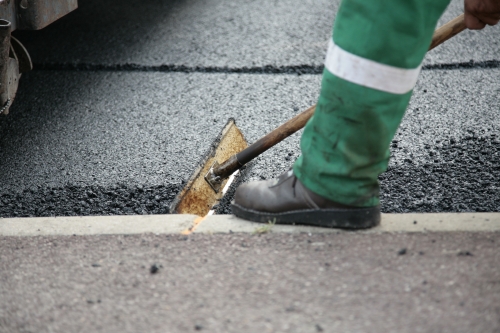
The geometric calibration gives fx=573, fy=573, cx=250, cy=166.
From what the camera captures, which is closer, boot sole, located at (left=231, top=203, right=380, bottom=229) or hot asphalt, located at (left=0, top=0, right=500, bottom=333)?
hot asphalt, located at (left=0, top=0, right=500, bottom=333)

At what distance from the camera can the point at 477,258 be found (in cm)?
193

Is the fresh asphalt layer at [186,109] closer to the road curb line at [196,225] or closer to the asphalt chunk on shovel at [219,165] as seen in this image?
the asphalt chunk on shovel at [219,165]

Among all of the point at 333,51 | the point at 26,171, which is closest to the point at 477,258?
the point at 333,51

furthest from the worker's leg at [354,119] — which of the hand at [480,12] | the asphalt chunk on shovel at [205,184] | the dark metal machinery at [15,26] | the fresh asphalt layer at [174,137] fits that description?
the dark metal machinery at [15,26]

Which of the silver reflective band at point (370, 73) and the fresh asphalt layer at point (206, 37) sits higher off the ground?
the silver reflective band at point (370, 73)

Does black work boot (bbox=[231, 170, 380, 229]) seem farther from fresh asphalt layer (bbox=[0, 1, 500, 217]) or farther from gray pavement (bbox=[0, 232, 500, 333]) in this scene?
fresh asphalt layer (bbox=[0, 1, 500, 217])

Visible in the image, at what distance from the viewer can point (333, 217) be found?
211cm

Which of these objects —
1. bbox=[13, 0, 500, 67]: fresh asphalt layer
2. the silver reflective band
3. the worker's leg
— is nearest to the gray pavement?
the worker's leg

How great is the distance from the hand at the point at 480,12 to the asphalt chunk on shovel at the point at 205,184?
1.26 meters

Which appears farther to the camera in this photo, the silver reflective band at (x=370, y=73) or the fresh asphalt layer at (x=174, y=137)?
the fresh asphalt layer at (x=174, y=137)

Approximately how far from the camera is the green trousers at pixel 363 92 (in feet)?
5.88

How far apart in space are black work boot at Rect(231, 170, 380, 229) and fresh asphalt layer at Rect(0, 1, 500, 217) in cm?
56

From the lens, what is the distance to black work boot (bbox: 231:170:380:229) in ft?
6.91

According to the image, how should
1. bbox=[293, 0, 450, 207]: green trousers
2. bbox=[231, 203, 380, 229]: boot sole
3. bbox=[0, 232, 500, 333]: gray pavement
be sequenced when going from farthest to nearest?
bbox=[231, 203, 380, 229]: boot sole → bbox=[293, 0, 450, 207]: green trousers → bbox=[0, 232, 500, 333]: gray pavement
